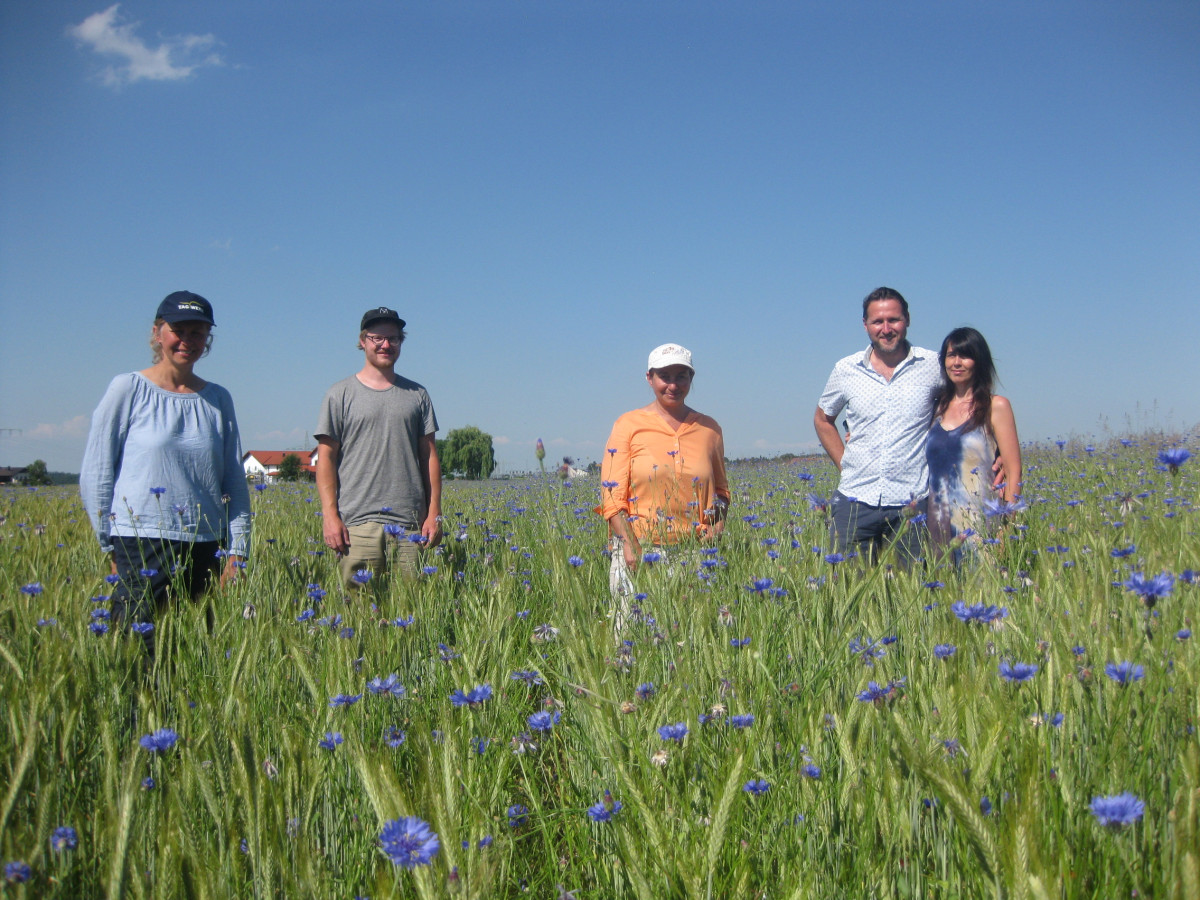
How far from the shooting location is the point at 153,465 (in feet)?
10.4

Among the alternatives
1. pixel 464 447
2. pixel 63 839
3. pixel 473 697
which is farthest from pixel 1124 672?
pixel 464 447

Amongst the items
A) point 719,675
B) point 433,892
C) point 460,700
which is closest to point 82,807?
point 460,700

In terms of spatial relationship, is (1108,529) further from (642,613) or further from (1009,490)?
(642,613)

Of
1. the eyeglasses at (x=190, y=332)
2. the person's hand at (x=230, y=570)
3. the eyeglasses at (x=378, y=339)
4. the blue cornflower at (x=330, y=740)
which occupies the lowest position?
the blue cornflower at (x=330, y=740)

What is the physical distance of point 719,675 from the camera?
1.99 meters

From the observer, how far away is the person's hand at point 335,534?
3.80 m

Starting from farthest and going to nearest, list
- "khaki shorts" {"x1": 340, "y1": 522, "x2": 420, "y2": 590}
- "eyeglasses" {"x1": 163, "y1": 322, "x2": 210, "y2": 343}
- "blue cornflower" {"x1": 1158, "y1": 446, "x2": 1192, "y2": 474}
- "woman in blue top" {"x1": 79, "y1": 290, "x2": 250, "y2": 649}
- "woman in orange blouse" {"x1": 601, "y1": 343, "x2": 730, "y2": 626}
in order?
"khaki shorts" {"x1": 340, "y1": 522, "x2": 420, "y2": 590}
"woman in orange blouse" {"x1": 601, "y1": 343, "x2": 730, "y2": 626}
"eyeglasses" {"x1": 163, "y1": 322, "x2": 210, "y2": 343}
"woman in blue top" {"x1": 79, "y1": 290, "x2": 250, "y2": 649}
"blue cornflower" {"x1": 1158, "y1": 446, "x2": 1192, "y2": 474}

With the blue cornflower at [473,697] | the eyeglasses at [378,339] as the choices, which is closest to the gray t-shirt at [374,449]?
the eyeglasses at [378,339]

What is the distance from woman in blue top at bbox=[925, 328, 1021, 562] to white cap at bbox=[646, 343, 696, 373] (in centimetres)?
130

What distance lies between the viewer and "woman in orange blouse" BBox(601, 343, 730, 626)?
3748 mm

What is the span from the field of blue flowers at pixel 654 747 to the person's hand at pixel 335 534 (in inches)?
35.2

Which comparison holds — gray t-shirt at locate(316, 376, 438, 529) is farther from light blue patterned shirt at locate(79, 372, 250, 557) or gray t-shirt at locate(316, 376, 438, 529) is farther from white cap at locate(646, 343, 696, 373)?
white cap at locate(646, 343, 696, 373)

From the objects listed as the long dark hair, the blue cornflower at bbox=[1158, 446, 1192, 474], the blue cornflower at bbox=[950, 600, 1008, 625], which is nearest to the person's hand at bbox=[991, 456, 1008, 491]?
the long dark hair

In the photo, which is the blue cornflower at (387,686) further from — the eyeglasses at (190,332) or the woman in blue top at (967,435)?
the woman in blue top at (967,435)
